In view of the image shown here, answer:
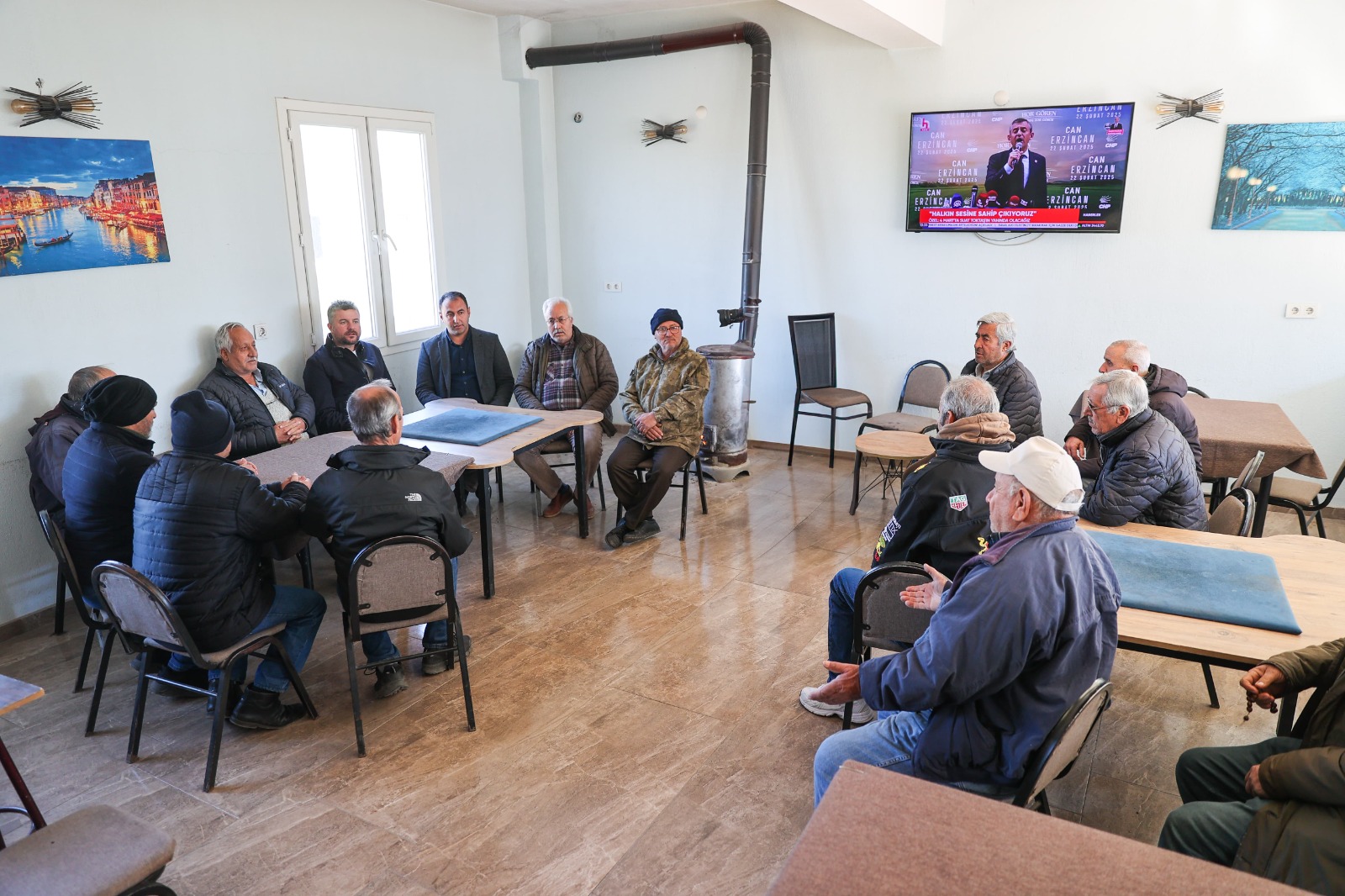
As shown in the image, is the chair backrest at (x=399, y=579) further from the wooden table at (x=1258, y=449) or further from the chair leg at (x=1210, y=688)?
the wooden table at (x=1258, y=449)

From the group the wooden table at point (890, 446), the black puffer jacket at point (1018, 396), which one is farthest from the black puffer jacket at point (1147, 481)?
the wooden table at point (890, 446)

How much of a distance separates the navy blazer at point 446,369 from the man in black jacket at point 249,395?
0.93m

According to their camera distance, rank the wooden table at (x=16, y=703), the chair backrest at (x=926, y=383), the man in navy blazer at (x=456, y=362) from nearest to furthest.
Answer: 1. the wooden table at (x=16, y=703)
2. the man in navy blazer at (x=456, y=362)
3. the chair backrest at (x=926, y=383)

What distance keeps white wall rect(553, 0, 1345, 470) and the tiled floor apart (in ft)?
8.53

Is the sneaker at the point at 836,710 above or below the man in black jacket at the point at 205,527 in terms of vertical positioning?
below

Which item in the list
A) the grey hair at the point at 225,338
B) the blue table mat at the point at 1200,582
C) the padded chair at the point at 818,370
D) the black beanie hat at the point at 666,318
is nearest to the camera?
the blue table mat at the point at 1200,582

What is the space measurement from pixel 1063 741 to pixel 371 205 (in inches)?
204

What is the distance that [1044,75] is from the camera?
5.42 m

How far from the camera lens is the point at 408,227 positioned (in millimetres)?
6000

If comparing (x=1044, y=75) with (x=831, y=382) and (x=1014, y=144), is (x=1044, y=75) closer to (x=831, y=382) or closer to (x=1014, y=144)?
(x=1014, y=144)

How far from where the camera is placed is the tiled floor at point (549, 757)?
2.57 metres

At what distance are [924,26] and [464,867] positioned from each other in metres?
5.06

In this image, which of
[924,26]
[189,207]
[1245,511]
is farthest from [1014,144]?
[189,207]

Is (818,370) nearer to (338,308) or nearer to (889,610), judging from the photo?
(338,308)
